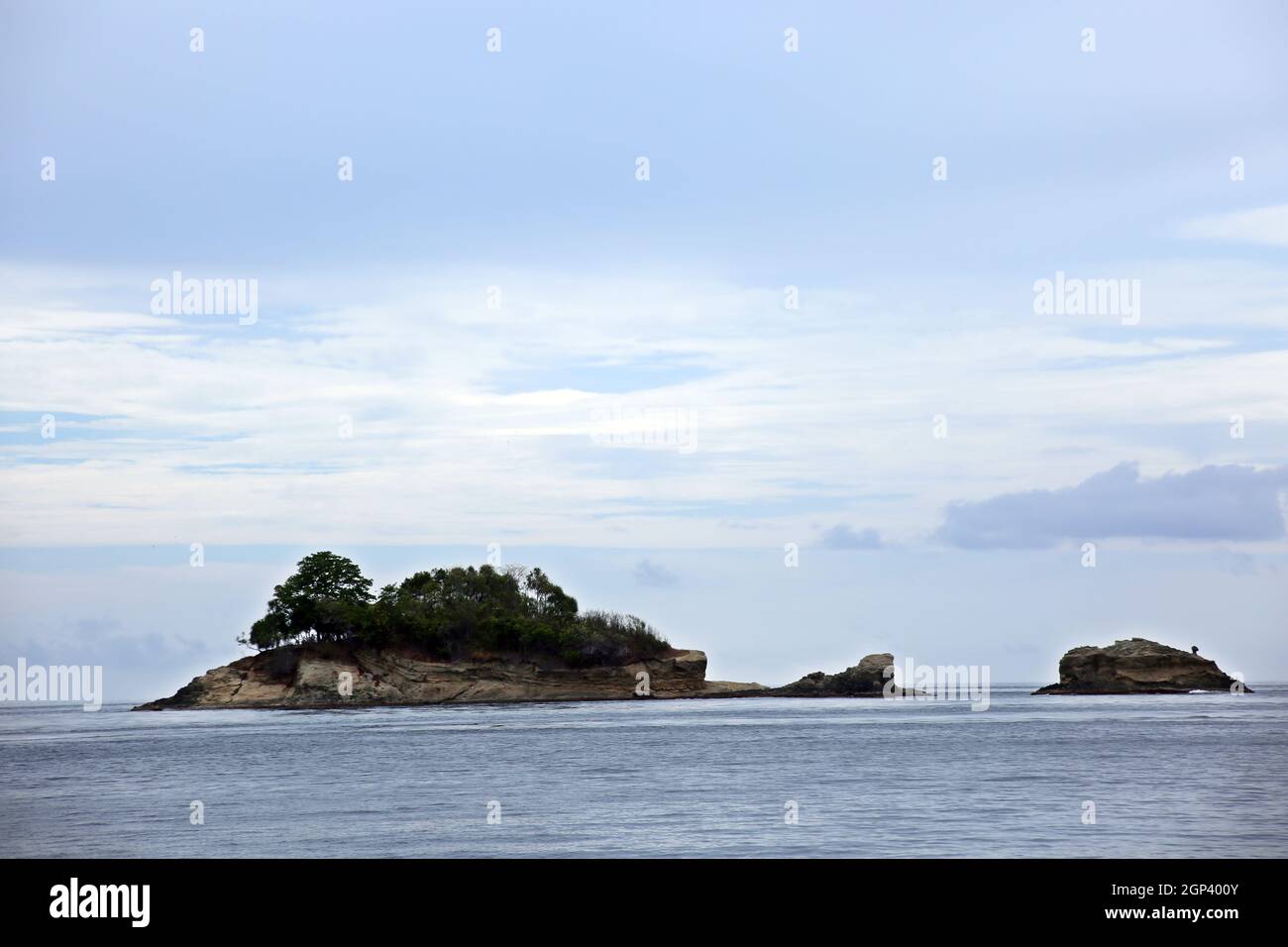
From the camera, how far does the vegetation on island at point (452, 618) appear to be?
142000mm

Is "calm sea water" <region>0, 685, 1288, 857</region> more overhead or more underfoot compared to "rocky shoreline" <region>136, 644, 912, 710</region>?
more overhead

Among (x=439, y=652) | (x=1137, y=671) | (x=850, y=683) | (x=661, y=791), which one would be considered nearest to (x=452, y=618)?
(x=439, y=652)

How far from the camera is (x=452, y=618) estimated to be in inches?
5930

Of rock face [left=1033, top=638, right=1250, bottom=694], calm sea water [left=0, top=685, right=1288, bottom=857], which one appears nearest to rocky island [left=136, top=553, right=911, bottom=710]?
rock face [left=1033, top=638, right=1250, bottom=694]

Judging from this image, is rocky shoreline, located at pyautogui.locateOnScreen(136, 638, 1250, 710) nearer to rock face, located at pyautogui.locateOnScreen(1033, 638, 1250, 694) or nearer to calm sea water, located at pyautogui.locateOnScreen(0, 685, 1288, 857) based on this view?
rock face, located at pyautogui.locateOnScreen(1033, 638, 1250, 694)

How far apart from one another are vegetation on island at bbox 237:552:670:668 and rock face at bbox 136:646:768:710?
162 centimetres

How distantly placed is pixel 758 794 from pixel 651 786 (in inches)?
174

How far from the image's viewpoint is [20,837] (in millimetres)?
33500

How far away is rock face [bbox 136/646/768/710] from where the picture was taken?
458 feet

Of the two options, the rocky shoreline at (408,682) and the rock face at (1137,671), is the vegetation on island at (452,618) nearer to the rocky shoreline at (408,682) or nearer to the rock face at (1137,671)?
the rocky shoreline at (408,682)

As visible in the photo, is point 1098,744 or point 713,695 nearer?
point 1098,744

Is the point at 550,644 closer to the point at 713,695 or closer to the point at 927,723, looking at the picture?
the point at 713,695

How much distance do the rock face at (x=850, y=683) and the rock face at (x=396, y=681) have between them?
67.2 ft
